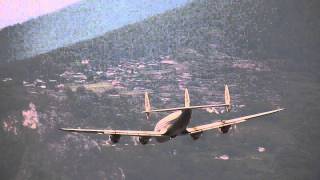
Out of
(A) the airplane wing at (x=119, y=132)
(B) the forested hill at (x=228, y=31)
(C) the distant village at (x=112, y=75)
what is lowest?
(A) the airplane wing at (x=119, y=132)

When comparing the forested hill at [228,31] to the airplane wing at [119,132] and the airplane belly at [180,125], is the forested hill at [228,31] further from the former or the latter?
the airplane belly at [180,125]

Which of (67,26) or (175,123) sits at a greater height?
(67,26)

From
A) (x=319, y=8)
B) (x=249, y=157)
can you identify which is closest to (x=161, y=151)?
(x=249, y=157)

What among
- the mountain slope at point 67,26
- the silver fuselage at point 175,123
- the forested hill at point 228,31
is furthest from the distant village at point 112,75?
the silver fuselage at point 175,123

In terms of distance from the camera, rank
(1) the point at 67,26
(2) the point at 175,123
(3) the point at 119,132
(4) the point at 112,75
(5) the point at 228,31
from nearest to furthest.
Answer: (3) the point at 119,132 < (2) the point at 175,123 < (1) the point at 67,26 < (4) the point at 112,75 < (5) the point at 228,31

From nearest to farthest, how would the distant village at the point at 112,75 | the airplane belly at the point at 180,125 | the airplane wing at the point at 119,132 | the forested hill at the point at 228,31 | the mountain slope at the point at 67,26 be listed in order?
1. the airplane wing at the point at 119,132
2. the airplane belly at the point at 180,125
3. the mountain slope at the point at 67,26
4. the distant village at the point at 112,75
5. the forested hill at the point at 228,31

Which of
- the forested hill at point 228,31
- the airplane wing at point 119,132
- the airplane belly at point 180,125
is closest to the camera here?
the airplane wing at point 119,132

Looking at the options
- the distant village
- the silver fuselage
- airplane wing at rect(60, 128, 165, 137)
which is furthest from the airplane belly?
the distant village

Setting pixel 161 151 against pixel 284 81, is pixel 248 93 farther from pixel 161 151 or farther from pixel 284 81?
pixel 161 151

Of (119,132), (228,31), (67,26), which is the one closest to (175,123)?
(119,132)

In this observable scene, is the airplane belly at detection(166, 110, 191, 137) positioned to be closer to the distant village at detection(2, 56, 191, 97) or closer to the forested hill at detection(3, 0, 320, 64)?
the distant village at detection(2, 56, 191, 97)

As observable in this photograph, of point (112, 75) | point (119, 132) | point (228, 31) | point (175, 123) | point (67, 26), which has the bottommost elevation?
point (119, 132)

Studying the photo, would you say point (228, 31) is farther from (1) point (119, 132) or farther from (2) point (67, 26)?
(1) point (119, 132)
